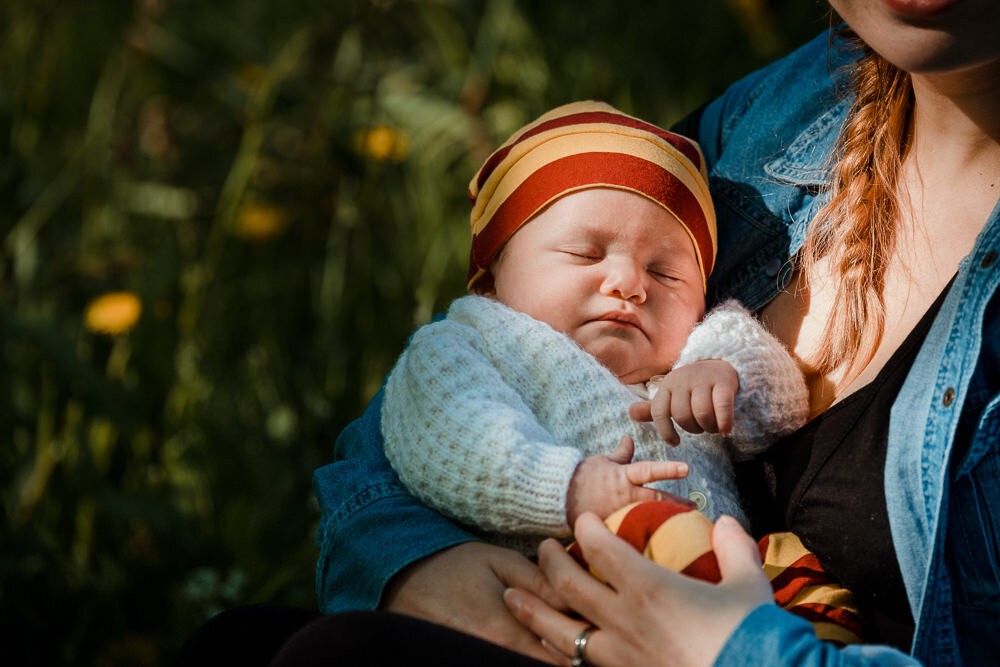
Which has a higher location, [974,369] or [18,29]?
[18,29]

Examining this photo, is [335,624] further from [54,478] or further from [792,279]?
[54,478]

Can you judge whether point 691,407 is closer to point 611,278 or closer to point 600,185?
point 611,278

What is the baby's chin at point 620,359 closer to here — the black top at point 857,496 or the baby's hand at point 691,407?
the baby's hand at point 691,407

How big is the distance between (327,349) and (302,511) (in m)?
0.45

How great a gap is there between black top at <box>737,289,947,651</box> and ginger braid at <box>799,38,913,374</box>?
0.13 metres

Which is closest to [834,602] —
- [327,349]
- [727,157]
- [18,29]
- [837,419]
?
[837,419]

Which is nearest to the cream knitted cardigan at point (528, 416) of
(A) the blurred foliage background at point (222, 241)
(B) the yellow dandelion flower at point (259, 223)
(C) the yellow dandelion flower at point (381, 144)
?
(A) the blurred foliage background at point (222, 241)

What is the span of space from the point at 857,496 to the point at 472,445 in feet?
1.41

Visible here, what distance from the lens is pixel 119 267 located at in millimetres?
2434

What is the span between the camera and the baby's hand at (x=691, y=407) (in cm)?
124

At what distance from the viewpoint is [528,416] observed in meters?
1.23

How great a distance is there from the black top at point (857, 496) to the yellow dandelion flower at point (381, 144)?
4.39 feet

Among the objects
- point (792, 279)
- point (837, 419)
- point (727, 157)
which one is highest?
point (727, 157)

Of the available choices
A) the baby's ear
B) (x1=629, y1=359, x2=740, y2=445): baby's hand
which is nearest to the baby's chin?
(x1=629, y1=359, x2=740, y2=445): baby's hand
